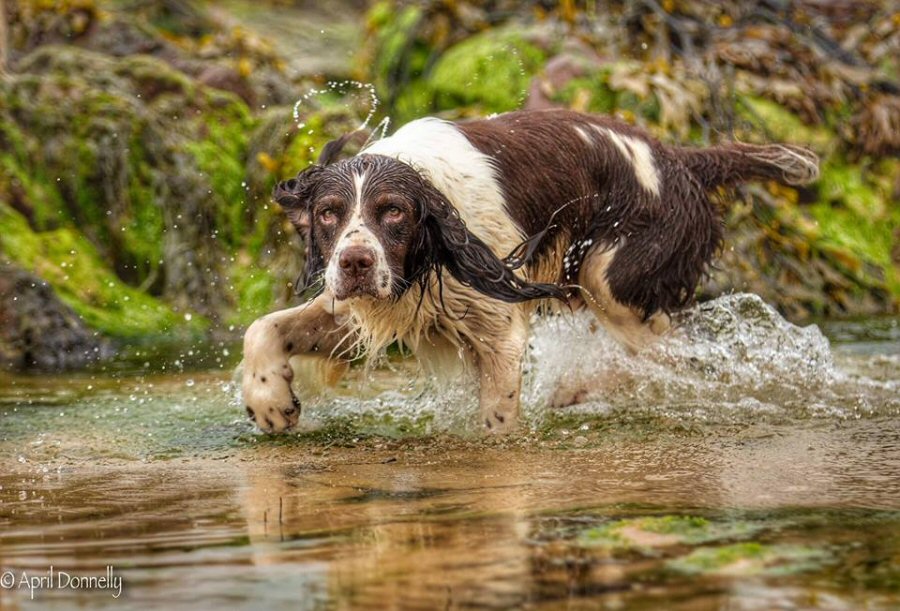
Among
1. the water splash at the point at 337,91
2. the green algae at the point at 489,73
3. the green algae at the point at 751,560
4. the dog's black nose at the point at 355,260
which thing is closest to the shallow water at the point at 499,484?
the green algae at the point at 751,560

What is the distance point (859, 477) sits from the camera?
4.20 metres

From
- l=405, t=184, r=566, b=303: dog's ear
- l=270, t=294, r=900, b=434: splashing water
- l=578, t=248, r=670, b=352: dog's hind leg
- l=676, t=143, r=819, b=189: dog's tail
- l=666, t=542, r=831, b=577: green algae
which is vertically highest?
l=676, t=143, r=819, b=189: dog's tail

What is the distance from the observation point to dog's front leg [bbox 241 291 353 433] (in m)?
5.43

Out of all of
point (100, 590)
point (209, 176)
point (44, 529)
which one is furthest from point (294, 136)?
point (100, 590)

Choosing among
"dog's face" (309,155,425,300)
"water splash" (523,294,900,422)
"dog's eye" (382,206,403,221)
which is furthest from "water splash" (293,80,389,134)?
"water splash" (523,294,900,422)

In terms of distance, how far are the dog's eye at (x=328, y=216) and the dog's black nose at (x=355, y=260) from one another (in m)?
0.23

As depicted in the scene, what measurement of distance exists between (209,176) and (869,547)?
663 cm

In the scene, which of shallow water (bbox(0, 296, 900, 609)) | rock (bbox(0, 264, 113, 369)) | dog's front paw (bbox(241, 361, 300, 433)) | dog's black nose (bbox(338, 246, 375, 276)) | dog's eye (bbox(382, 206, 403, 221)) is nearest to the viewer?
shallow water (bbox(0, 296, 900, 609))

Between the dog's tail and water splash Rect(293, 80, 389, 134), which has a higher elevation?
water splash Rect(293, 80, 389, 134)

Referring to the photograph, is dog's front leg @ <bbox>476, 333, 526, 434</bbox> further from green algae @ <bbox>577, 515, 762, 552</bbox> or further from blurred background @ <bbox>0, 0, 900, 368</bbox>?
blurred background @ <bbox>0, 0, 900, 368</bbox>

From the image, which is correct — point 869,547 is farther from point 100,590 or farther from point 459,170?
point 459,170

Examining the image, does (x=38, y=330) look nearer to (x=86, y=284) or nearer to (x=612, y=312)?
(x=86, y=284)

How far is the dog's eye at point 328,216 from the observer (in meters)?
5.01

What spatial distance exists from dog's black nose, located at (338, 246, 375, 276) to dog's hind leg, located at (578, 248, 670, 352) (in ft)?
4.89
